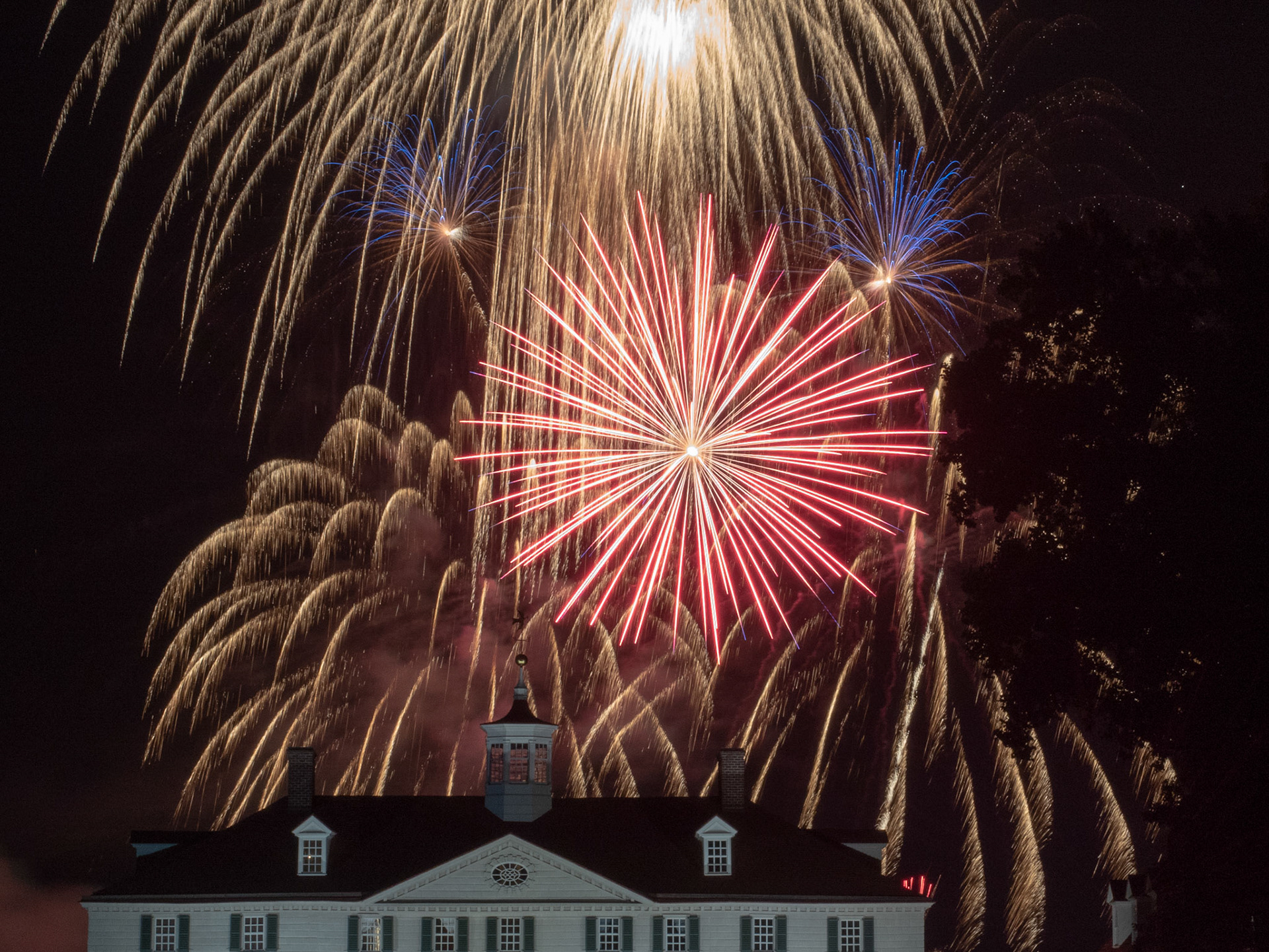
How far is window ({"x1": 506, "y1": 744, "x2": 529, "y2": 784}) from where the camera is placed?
5722cm

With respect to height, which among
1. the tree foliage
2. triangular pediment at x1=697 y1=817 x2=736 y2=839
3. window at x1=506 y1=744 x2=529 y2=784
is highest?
the tree foliage

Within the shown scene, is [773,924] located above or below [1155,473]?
below

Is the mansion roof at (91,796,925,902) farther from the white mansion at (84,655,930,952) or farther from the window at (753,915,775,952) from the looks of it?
the window at (753,915,775,952)

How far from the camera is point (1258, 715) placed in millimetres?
33844

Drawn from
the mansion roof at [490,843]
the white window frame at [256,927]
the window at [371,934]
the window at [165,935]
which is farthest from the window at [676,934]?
the window at [165,935]

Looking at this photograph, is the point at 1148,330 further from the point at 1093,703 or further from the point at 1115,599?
the point at 1093,703

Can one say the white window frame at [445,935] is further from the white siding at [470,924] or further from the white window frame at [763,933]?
the white window frame at [763,933]

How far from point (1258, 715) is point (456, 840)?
93.8ft

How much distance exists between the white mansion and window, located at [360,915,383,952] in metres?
0.04

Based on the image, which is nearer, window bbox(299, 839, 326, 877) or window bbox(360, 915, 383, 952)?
window bbox(360, 915, 383, 952)

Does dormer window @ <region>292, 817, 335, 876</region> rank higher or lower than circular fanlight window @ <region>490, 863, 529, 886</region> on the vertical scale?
higher

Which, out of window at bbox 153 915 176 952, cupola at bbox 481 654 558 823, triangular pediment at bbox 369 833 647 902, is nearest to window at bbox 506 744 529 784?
cupola at bbox 481 654 558 823

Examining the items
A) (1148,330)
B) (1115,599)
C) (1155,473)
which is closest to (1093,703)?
(1115,599)

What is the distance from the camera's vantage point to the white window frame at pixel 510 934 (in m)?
54.1
